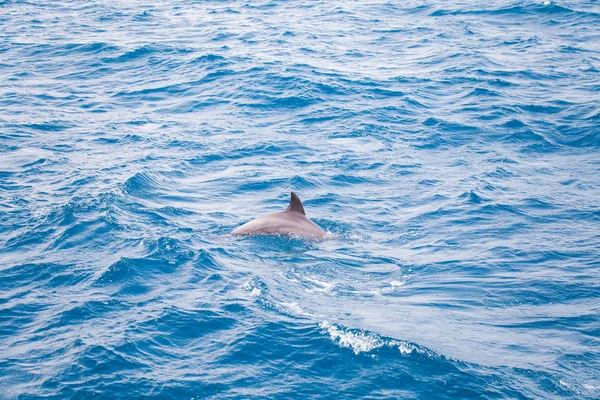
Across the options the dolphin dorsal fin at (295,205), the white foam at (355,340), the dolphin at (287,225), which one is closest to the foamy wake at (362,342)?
the white foam at (355,340)

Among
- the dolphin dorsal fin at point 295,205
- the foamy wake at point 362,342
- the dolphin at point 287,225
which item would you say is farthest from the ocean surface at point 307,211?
the dolphin dorsal fin at point 295,205

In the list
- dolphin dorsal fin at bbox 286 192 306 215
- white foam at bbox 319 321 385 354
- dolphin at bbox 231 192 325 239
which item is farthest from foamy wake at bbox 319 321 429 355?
dolphin dorsal fin at bbox 286 192 306 215

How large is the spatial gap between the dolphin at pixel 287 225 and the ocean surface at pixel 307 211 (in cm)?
48

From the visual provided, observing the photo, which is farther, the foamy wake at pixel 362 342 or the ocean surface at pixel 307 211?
the foamy wake at pixel 362 342

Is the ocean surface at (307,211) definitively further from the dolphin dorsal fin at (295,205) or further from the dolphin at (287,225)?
the dolphin dorsal fin at (295,205)

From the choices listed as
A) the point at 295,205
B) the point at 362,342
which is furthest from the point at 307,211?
the point at 362,342

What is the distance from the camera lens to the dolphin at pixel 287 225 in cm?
2461

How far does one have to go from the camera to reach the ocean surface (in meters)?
17.4

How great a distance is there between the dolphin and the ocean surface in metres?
0.48

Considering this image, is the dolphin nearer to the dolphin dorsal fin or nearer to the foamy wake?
the dolphin dorsal fin

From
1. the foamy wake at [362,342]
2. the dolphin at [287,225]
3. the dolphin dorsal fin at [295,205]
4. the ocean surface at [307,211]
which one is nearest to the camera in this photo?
the ocean surface at [307,211]

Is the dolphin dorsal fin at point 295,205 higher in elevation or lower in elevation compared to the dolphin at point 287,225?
higher

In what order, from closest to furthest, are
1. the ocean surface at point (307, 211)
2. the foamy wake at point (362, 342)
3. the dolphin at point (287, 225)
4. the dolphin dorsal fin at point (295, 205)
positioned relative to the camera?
the ocean surface at point (307, 211) < the foamy wake at point (362, 342) < the dolphin at point (287, 225) < the dolphin dorsal fin at point (295, 205)

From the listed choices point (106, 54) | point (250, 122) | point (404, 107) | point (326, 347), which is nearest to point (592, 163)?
point (404, 107)
